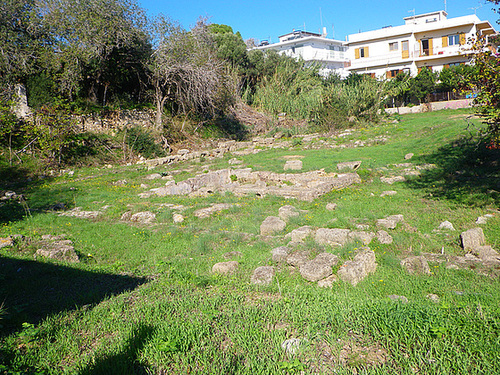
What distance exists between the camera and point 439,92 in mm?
35781

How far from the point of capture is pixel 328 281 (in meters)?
5.63

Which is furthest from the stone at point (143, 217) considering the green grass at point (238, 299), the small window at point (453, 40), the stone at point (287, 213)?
the small window at point (453, 40)

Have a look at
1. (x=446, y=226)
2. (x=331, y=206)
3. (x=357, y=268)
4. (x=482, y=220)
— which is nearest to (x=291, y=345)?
(x=357, y=268)

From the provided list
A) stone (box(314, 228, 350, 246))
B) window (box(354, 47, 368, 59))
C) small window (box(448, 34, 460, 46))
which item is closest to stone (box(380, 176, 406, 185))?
stone (box(314, 228, 350, 246))

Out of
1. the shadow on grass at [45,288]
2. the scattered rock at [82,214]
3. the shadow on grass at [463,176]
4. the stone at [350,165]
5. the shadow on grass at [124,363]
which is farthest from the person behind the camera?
the stone at [350,165]

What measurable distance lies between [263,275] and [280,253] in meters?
0.99

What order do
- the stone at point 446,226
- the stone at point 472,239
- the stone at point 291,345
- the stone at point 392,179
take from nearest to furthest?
the stone at point 291,345 < the stone at point 472,239 < the stone at point 446,226 < the stone at point 392,179

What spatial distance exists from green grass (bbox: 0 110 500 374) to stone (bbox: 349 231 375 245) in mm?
234

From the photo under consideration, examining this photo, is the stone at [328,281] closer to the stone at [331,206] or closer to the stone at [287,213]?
the stone at [287,213]

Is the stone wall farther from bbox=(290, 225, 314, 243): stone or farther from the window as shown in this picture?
the window

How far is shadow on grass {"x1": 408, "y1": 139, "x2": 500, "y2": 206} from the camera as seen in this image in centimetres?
938

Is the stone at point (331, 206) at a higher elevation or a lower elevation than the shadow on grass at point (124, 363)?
lower

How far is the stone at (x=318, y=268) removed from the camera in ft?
18.7

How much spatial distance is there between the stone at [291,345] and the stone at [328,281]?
6.68 ft
